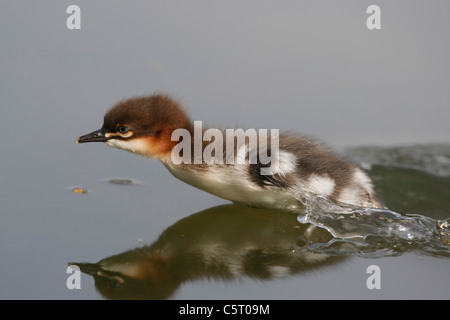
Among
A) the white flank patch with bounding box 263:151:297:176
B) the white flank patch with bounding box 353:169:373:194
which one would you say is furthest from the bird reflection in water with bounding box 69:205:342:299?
the white flank patch with bounding box 353:169:373:194

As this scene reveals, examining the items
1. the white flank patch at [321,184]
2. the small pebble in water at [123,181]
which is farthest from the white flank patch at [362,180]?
the small pebble in water at [123,181]

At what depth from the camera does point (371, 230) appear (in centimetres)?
280

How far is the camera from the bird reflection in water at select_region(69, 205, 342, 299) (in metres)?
2.33

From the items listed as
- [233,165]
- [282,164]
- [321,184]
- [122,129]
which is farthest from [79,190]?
[321,184]

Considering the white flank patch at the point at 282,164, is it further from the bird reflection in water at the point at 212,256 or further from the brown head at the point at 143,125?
the brown head at the point at 143,125

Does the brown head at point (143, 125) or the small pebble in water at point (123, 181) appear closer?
the brown head at point (143, 125)

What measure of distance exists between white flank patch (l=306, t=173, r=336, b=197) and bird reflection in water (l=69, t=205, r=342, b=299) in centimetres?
14

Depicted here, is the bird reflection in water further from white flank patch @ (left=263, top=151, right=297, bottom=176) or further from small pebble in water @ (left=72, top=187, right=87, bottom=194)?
small pebble in water @ (left=72, top=187, right=87, bottom=194)

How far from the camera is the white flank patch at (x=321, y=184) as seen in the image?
292 centimetres

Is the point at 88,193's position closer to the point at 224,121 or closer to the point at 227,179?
the point at 227,179

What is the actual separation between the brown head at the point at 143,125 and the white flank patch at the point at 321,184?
553 millimetres

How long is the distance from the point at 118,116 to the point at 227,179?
50 cm

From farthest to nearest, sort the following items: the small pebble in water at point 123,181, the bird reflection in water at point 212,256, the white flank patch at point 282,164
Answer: the small pebble in water at point 123,181 → the white flank patch at point 282,164 → the bird reflection in water at point 212,256

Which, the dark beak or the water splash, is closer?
the water splash
